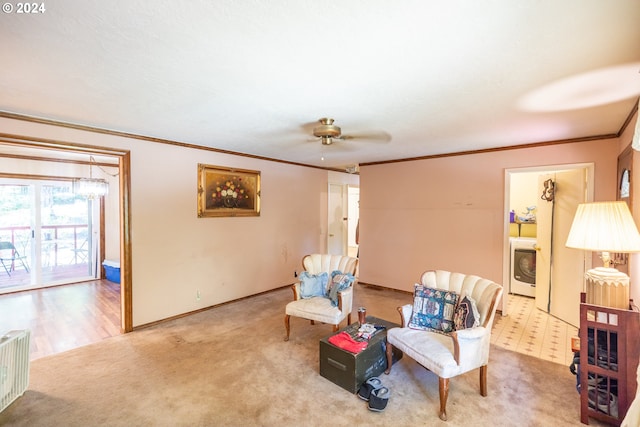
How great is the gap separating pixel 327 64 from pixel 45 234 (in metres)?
6.50

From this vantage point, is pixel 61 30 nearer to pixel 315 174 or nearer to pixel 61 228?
pixel 315 174

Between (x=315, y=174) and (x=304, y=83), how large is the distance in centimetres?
392

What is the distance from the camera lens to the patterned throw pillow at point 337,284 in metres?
3.23

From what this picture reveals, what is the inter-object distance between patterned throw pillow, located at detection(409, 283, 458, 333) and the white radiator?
3073 millimetres

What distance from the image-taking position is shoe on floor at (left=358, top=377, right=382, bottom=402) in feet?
7.24

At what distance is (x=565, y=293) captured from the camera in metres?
3.76

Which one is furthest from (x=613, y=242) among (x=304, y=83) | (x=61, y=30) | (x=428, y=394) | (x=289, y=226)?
(x=289, y=226)

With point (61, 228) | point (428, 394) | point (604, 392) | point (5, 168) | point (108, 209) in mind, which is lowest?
point (428, 394)

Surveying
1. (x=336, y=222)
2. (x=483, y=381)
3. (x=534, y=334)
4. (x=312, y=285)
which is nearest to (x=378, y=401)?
(x=483, y=381)

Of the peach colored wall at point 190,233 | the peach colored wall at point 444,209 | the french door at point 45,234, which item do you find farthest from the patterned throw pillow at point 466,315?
the french door at point 45,234

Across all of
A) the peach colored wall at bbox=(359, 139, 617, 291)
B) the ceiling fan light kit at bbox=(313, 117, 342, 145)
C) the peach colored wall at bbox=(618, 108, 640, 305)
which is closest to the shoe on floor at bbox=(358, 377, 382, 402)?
the peach colored wall at bbox=(618, 108, 640, 305)

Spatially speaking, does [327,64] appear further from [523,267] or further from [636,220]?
[523,267]

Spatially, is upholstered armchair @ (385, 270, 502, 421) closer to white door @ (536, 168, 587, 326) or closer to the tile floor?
the tile floor

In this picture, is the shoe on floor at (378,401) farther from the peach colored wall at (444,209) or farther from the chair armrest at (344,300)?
the peach colored wall at (444,209)
